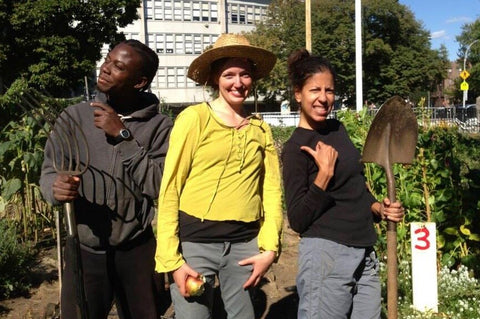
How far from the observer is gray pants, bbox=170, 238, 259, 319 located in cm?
208

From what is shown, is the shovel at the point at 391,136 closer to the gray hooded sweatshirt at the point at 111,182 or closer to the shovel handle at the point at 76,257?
the gray hooded sweatshirt at the point at 111,182

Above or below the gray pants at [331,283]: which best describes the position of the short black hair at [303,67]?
above

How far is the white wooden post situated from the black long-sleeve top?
3.14 feet

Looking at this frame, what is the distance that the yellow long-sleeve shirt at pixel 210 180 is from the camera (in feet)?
6.65

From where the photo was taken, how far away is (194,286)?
199 cm

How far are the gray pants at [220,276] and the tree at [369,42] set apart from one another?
112ft

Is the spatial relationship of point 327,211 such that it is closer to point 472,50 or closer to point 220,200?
point 220,200

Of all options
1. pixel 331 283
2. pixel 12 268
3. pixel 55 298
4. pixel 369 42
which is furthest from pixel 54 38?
pixel 331 283

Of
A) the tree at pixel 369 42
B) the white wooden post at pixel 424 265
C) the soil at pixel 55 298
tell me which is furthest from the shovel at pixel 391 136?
the tree at pixel 369 42

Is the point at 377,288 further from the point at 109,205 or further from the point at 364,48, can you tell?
the point at 364,48

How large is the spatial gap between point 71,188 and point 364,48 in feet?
120

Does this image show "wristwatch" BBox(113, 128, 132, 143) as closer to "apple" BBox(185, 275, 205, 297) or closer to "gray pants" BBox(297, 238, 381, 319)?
"apple" BBox(185, 275, 205, 297)

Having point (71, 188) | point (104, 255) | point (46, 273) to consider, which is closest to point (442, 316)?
point (104, 255)

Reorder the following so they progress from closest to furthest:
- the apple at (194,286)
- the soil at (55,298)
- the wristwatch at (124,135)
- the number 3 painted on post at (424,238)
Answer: the apple at (194,286) → the wristwatch at (124,135) → the number 3 painted on post at (424,238) → the soil at (55,298)
